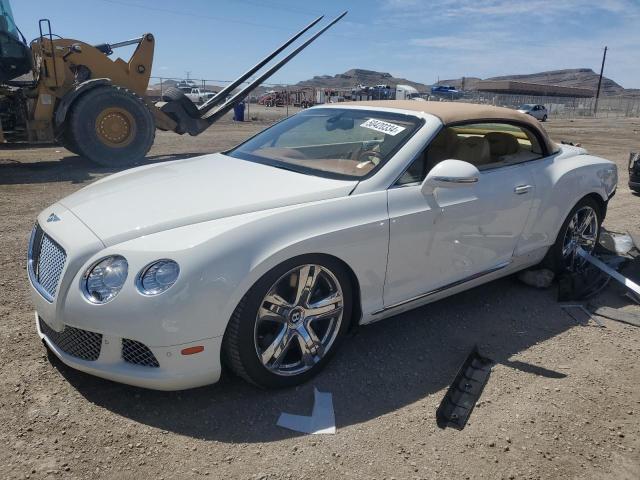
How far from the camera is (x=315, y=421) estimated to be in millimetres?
2604

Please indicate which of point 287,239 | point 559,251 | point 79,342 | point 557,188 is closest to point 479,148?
point 557,188

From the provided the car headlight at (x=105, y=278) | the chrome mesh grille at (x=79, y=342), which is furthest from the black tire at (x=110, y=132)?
the car headlight at (x=105, y=278)

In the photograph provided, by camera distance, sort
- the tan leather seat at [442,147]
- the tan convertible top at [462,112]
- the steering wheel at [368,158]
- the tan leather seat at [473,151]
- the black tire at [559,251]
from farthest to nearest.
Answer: the black tire at [559,251] < the tan leather seat at [473,151] < the tan convertible top at [462,112] < the tan leather seat at [442,147] < the steering wheel at [368,158]

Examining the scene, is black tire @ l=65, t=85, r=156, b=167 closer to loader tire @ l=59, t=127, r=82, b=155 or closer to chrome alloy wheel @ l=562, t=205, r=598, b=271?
loader tire @ l=59, t=127, r=82, b=155

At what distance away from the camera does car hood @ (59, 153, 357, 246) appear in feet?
8.60

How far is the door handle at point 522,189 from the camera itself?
3.71 metres

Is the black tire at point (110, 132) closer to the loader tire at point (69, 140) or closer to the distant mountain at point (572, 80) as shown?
the loader tire at point (69, 140)

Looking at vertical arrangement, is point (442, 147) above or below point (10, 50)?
below

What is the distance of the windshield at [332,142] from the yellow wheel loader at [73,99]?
5.26 metres

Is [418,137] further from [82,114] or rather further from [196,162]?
[82,114]

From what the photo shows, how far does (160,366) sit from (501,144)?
3072 millimetres

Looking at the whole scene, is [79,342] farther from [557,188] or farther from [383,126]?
[557,188]

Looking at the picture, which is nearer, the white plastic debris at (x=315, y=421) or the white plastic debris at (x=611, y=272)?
the white plastic debris at (x=315, y=421)

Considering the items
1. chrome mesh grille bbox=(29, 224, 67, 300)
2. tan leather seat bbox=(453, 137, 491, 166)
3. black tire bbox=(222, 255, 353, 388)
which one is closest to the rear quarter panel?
tan leather seat bbox=(453, 137, 491, 166)
